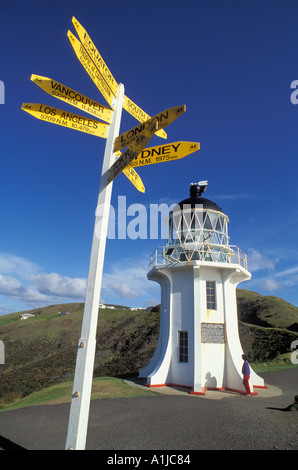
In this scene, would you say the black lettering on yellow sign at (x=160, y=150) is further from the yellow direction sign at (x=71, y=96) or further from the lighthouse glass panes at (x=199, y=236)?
the lighthouse glass panes at (x=199, y=236)

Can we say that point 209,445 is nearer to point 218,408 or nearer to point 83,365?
point 218,408

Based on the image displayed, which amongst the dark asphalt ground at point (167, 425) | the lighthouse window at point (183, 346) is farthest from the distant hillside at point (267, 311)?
the dark asphalt ground at point (167, 425)

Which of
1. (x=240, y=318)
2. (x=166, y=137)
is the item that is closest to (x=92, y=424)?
(x=166, y=137)

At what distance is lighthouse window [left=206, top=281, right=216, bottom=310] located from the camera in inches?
518

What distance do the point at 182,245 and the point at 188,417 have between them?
290 inches

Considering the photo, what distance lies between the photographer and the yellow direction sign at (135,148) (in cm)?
362

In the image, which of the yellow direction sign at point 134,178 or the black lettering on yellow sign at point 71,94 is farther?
the yellow direction sign at point 134,178

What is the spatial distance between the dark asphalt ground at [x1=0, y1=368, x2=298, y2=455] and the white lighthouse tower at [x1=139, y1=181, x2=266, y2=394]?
1854 mm

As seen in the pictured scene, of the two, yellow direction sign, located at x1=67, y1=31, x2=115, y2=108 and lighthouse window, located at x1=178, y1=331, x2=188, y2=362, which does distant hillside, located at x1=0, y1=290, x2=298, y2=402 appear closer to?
lighthouse window, located at x1=178, y1=331, x2=188, y2=362

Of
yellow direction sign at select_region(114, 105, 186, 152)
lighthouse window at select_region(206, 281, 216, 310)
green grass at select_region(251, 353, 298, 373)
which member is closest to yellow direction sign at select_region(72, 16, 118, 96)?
yellow direction sign at select_region(114, 105, 186, 152)

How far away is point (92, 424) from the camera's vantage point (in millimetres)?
7414

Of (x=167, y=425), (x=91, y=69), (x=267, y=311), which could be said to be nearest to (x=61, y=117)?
(x=91, y=69)

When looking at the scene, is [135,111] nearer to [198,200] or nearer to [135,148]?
[135,148]

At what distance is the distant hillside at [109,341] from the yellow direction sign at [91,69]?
1614cm
